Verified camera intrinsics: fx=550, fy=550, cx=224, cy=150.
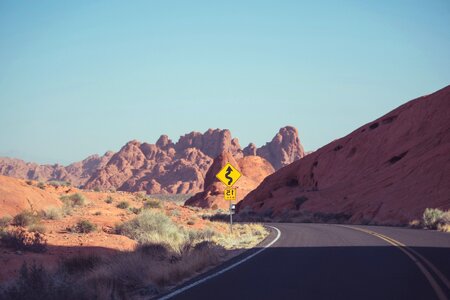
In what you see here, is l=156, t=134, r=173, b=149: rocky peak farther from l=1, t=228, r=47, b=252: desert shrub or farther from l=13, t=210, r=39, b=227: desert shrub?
l=1, t=228, r=47, b=252: desert shrub

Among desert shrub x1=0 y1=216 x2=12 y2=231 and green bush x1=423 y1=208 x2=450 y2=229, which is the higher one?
desert shrub x1=0 y1=216 x2=12 y2=231

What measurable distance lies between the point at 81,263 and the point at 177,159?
6371 inches

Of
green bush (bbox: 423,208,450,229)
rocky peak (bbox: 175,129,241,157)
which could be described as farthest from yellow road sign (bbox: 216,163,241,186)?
rocky peak (bbox: 175,129,241,157)

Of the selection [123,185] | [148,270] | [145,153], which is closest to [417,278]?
[148,270]

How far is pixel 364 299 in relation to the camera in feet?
30.4

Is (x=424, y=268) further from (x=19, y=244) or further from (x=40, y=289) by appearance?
(x=19, y=244)

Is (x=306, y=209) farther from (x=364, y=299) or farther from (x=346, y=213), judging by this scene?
(x=364, y=299)

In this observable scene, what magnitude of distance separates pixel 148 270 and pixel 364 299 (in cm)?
530

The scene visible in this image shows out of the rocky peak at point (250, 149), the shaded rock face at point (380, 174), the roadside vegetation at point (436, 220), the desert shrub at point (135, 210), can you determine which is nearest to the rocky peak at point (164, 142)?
the rocky peak at point (250, 149)

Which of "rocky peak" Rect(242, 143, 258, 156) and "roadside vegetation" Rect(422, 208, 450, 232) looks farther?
"rocky peak" Rect(242, 143, 258, 156)

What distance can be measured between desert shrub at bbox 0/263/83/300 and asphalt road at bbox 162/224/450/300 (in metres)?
1.95

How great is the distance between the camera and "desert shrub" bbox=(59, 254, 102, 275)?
13.9m

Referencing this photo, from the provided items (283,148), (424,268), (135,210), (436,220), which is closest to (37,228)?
(135,210)

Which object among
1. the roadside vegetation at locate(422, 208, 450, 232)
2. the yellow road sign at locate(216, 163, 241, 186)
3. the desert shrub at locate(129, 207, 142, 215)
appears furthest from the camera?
the desert shrub at locate(129, 207, 142, 215)
